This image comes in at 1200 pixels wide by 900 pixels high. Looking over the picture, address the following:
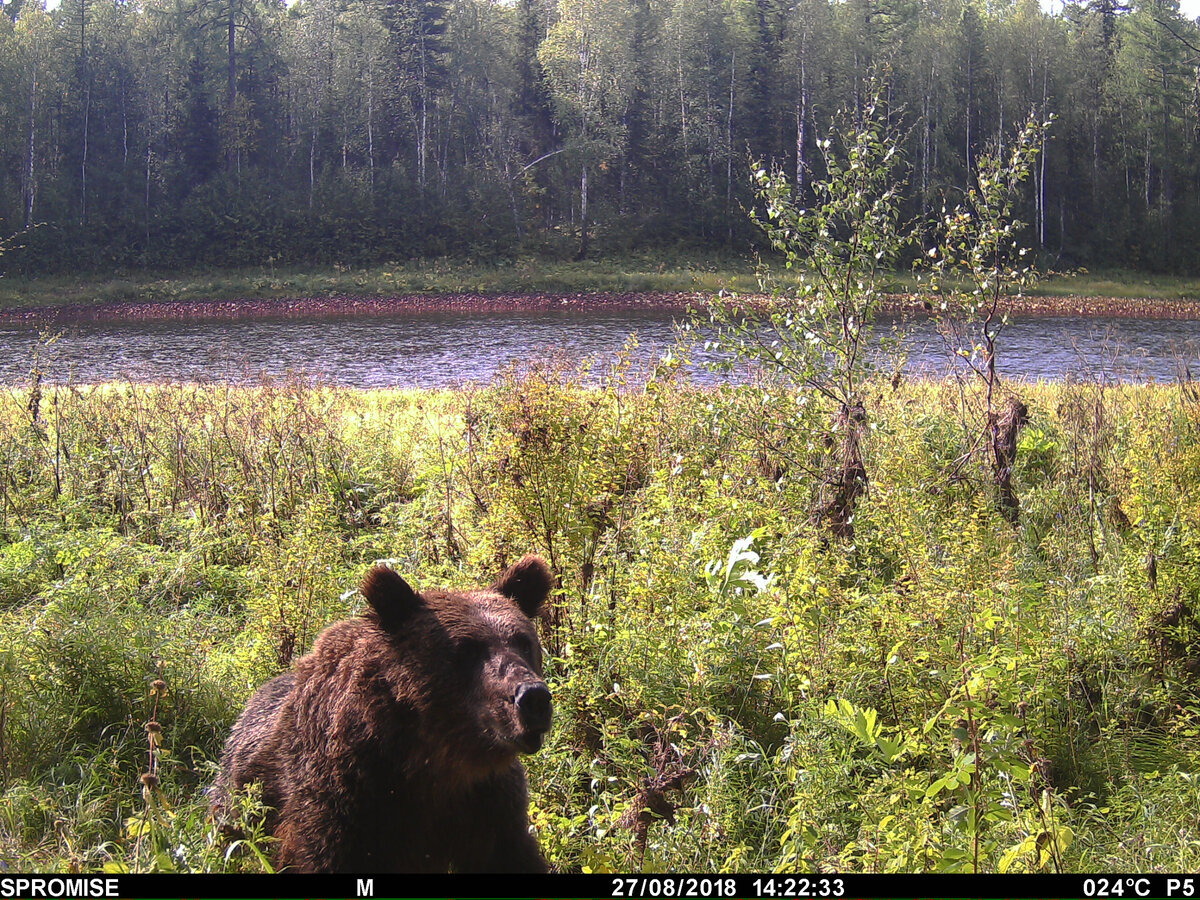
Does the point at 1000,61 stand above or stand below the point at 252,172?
above

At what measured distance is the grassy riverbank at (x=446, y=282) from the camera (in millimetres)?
42625

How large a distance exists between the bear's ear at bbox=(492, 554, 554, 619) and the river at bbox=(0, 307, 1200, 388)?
45.5ft

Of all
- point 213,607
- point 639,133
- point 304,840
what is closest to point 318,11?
point 639,133

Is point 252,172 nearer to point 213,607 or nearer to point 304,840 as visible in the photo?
point 213,607

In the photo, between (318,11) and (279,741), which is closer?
(279,741)

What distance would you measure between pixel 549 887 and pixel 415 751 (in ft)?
2.09

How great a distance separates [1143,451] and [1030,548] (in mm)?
1041

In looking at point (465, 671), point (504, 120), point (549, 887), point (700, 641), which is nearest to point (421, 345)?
point (700, 641)

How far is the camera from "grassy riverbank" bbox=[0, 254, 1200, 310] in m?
42.6

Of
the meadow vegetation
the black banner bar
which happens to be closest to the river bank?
the meadow vegetation

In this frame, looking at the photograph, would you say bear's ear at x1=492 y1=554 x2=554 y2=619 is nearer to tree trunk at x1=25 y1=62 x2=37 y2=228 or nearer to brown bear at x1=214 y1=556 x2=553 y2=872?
brown bear at x1=214 y1=556 x2=553 y2=872

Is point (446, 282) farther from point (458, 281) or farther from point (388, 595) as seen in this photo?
point (388, 595)

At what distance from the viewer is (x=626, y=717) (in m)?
4.92

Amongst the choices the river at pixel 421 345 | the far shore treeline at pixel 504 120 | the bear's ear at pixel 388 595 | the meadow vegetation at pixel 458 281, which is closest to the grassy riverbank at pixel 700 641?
the bear's ear at pixel 388 595
